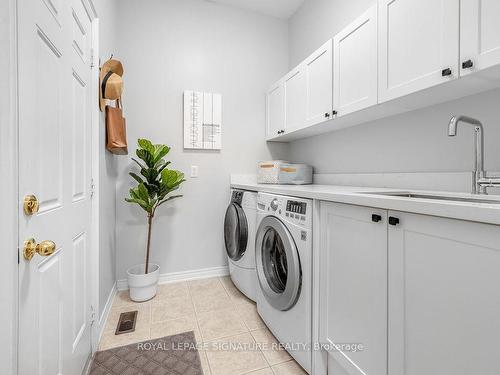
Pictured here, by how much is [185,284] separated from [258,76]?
246 centimetres

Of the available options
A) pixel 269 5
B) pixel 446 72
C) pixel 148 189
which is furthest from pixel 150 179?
pixel 269 5

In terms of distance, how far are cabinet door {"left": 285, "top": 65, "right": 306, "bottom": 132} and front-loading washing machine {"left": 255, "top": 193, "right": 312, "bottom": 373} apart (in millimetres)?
945

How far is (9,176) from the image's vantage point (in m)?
0.61

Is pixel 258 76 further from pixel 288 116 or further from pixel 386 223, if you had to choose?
pixel 386 223

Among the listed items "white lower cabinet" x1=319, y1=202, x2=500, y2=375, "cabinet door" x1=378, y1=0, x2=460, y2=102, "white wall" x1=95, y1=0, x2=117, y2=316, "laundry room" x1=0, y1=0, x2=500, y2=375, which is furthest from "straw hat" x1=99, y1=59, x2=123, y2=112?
"cabinet door" x1=378, y1=0, x2=460, y2=102

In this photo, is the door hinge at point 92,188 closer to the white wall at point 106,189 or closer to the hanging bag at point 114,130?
the white wall at point 106,189

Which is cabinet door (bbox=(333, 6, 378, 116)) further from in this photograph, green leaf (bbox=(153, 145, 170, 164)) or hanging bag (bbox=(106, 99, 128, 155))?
hanging bag (bbox=(106, 99, 128, 155))

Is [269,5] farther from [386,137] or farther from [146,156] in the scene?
[146,156]

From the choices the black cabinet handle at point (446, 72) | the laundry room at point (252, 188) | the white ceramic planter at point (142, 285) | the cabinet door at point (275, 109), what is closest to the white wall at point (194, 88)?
the laundry room at point (252, 188)

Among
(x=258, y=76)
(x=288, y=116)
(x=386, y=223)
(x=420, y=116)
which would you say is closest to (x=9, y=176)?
(x=386, y=223)

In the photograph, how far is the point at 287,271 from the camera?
136 centimetres

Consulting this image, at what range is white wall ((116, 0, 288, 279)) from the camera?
2311mm

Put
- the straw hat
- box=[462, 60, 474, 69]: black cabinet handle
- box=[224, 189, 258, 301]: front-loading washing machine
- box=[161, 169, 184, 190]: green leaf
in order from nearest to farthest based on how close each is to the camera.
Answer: box=[462, 60, 474, 69]: black cabinet handle, the straw hat, box=[224, 189, 258, 301]: front-loading washing machine, box=[161, 169, 184, 190]: green leaf

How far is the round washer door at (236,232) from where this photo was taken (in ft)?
6.66
